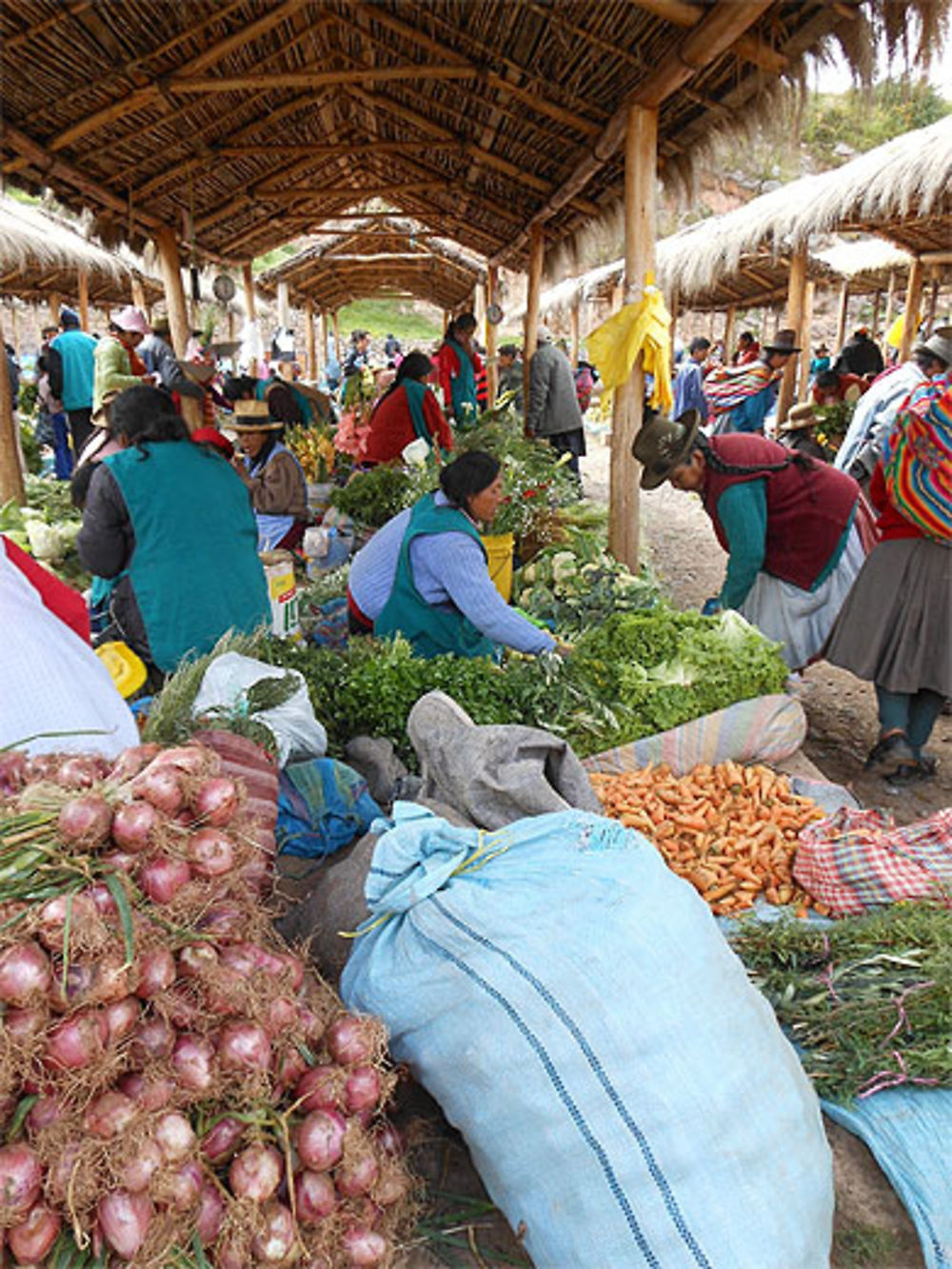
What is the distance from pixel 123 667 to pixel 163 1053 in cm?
180

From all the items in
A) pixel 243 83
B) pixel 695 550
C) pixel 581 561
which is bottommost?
pixel 695 550

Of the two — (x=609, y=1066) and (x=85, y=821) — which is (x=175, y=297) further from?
(x=609, y=1066)

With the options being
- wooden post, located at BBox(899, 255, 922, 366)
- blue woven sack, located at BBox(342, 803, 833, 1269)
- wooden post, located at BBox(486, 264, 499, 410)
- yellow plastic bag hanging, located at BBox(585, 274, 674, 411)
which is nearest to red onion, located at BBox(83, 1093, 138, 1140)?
blue woven sack, located at BBox(342, 803, 833, 1269)

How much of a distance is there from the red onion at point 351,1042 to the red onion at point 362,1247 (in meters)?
0.23

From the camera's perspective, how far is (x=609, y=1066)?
145 cm

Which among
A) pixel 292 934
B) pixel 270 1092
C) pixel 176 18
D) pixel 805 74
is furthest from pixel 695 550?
pixel 270 1092

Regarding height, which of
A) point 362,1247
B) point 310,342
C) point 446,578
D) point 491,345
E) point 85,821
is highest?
point 310,342

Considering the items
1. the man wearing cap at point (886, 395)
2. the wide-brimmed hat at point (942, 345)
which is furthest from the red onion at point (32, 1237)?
the wide-brimmed hat at point (942, 345)

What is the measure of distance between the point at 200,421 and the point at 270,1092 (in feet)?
25.2

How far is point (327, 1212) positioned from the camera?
124cm

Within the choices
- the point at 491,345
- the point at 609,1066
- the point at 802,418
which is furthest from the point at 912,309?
the point at 609,1066

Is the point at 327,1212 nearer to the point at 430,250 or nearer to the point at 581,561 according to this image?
the point at 581,561

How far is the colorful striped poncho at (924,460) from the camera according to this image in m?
3.45

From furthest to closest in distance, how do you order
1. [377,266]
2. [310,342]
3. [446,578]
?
[310,342], [377,266], [446,578]
